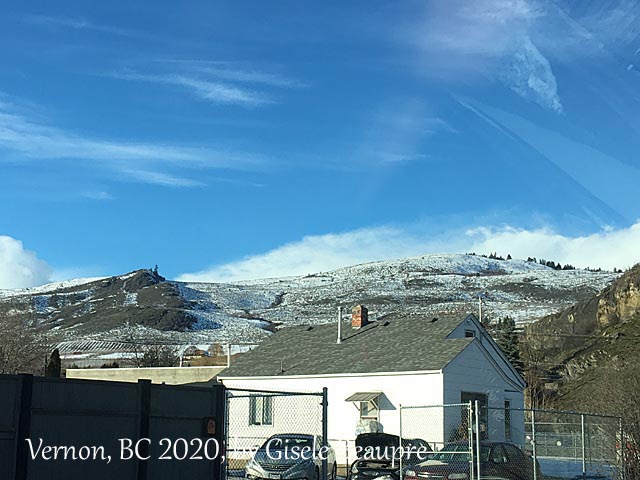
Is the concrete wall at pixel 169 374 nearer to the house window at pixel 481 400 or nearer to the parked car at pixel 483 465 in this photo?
the house window at pixel 481 400

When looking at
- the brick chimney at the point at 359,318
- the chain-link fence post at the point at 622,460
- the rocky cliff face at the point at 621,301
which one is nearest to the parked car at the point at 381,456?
the chain-link fence post at the point at 622,460

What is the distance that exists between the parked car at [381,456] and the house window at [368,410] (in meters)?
8.98

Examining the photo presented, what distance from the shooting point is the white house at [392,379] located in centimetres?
3077

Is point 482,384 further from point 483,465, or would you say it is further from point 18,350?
point 18,350

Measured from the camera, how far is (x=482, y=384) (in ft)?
107

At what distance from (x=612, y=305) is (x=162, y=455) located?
83490mm

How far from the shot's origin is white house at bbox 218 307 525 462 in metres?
30.8

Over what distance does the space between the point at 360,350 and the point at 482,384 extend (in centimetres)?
514

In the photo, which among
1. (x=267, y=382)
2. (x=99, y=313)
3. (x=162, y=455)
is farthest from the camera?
(x=99, y=313)

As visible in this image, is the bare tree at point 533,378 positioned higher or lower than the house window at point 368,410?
higher

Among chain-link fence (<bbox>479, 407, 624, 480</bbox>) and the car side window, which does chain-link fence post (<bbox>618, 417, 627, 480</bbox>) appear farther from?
the car side window

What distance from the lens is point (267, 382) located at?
116 ft

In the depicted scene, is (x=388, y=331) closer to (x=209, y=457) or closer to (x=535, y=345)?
(x=209, y=457)

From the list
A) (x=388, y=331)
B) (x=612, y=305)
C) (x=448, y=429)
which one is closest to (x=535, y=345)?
(x=612, y=305)
